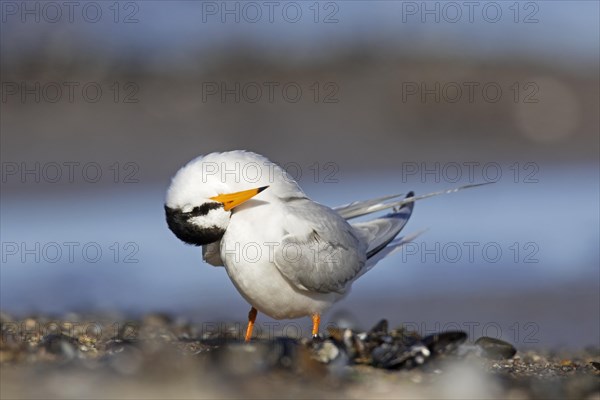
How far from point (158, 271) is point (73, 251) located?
3.46 ft

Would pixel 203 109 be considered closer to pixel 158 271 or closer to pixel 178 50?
pixel 178 50

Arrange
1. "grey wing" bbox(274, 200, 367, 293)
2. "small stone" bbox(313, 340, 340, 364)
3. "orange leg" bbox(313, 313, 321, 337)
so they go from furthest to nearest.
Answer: "orange leg" bbox(313, 313, 321, 337), "grey wing" bbox(274, 200, 367, 293), "small stone" bbox(313, 340, 340, 364)

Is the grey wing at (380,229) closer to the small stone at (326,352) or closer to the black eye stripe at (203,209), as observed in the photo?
the black eye stripe at (203,209)

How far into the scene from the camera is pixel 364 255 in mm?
6664

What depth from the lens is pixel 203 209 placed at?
18.8 ft

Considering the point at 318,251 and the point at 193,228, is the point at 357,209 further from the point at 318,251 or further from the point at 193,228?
the point at 193,228

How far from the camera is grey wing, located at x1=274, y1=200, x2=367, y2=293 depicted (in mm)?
5879

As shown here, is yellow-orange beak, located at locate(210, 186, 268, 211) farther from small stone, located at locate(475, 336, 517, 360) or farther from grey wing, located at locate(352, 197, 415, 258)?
small stone, located at locate(475, 336, 517, 360)

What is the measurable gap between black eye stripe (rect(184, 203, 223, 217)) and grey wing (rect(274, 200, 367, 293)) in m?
0.39

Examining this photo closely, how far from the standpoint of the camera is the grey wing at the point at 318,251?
588 cm

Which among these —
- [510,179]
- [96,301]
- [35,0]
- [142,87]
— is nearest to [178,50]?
[142,87]

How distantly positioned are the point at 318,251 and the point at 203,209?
72cm

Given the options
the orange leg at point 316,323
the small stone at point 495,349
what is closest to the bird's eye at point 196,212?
the orange leg at point 316,323

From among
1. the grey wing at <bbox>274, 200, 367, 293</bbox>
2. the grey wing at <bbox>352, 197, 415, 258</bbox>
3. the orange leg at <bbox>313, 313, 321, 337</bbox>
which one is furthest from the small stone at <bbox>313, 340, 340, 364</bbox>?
the grey wing at <bbox>352, 197, 415, 258</bbox>
